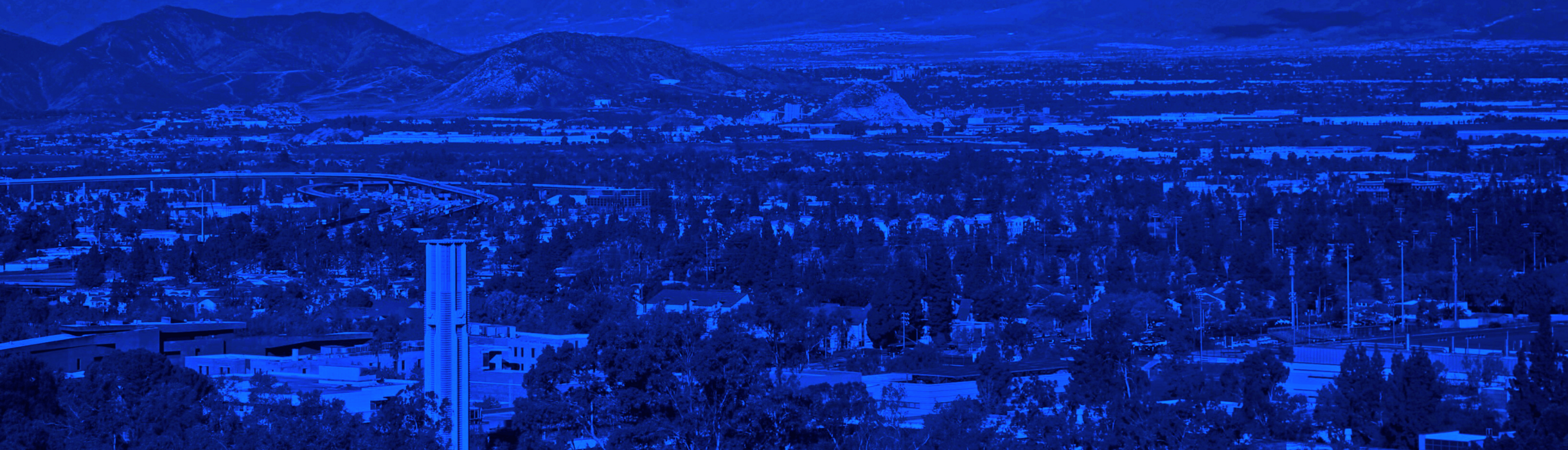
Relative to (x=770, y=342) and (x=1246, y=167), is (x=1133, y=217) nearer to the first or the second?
(x=1246, y=167)

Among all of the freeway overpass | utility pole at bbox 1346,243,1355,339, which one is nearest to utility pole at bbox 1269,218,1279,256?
utility pole at bbox 1346,243,1355,339

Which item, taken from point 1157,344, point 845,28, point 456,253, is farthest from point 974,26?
point 456,253

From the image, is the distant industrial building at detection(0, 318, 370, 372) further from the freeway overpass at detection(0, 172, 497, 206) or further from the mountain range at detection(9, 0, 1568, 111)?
the mountain range at detection(9, 0, 1568, 111)

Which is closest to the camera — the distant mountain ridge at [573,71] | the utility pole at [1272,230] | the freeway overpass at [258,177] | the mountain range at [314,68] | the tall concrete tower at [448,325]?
the tall concrete tower at [448,325]

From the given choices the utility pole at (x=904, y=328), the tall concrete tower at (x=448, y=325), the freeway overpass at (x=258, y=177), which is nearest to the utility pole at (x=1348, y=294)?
the utility pole at (x=904, y=328)

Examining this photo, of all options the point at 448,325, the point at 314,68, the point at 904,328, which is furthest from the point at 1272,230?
the point at 314,68

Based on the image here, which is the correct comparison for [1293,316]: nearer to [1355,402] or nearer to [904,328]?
[904,328]

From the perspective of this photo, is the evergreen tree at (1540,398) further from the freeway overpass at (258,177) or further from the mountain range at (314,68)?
the mountain range at (314,68)

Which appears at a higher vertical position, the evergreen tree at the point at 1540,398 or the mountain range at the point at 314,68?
the mountain range at the point at 314,68
